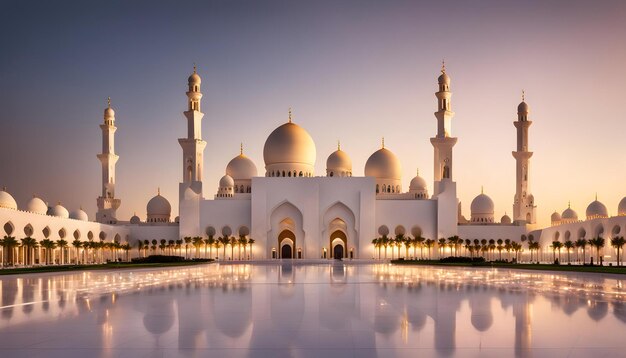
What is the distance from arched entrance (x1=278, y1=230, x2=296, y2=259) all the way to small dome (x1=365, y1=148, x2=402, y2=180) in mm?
7759

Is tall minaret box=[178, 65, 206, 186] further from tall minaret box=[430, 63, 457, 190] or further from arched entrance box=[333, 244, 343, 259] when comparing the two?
tall minaret box=[430, 63, 457, 190]

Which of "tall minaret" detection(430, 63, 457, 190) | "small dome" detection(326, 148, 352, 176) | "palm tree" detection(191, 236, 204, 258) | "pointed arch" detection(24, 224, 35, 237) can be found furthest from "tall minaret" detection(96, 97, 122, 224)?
"tall minaret" detection(430, 63, 457, 190)

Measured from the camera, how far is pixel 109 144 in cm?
4341

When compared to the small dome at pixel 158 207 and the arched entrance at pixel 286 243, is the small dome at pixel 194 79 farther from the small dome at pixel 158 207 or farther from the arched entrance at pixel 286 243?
the arched entrance at pixel 286 243

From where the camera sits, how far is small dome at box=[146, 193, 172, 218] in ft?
160

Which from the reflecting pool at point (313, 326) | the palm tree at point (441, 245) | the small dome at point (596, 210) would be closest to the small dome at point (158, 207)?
the palm tree at point (441, 245)

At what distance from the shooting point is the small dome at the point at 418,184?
1940 inches

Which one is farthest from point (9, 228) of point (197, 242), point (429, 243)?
point (429, 243)

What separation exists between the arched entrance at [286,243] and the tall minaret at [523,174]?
16781 millimetres

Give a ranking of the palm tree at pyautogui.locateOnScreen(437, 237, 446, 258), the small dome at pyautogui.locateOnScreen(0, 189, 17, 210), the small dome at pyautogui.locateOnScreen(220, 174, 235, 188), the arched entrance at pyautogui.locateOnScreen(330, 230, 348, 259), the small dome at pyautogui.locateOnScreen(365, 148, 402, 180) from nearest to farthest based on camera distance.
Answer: the small dome at pyautogui.locateOnScreen(0, 189, 17, 210), the palm tree at pyautogui.locateOnScreen(437, 237, 446, 258), the small dome at pyautogui.locateOnScreen(220, 174, 235, 188), the arched entrance at pyautogui.locateOnScreen(330, 230, 348, 259), the small dome at pyautogui.locateOnScreen(365, 148, 402, 180)

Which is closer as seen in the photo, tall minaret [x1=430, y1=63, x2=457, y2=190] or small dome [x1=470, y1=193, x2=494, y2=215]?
tall minaret [x1=430, y1=63, x2=457, y2=190]

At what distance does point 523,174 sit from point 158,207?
28.7 m

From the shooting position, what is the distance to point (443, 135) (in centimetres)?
4181

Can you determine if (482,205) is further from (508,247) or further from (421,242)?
(421,242)
